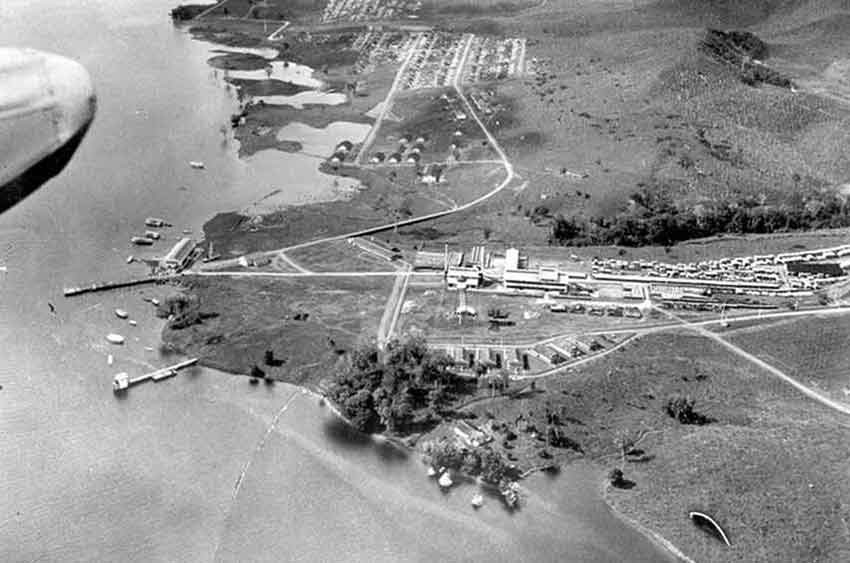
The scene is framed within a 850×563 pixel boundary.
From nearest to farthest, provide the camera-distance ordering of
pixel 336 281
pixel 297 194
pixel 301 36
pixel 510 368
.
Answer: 1. pixel 510 368
2. pixel 336 281
3. pixel 297 194
4. pixel 301 36

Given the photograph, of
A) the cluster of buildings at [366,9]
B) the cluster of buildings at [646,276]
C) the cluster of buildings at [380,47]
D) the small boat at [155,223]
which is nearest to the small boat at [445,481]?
the cluster of buildings at [646,276]

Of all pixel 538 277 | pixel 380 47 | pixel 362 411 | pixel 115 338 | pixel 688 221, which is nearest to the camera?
pixel 362 411

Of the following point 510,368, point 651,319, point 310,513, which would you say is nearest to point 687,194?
point 651,319

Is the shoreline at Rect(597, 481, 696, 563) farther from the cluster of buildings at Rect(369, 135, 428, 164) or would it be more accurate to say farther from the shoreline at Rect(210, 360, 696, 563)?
the cluster of buildings at Rect(369, 135, 428, 164)

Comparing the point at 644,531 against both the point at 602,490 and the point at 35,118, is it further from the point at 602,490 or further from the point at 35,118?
the point at 35,118

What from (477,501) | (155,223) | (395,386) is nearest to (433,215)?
(155,223)

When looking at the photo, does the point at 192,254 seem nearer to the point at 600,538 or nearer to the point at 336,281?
the point at 336,281

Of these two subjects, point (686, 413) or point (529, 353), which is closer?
point (686, 413)

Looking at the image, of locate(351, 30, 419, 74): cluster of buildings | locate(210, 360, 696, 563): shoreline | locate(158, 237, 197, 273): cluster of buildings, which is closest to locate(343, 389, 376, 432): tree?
locate(210, 360, 696, 563): shoreline
